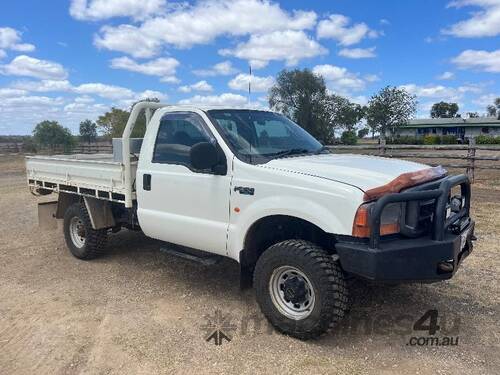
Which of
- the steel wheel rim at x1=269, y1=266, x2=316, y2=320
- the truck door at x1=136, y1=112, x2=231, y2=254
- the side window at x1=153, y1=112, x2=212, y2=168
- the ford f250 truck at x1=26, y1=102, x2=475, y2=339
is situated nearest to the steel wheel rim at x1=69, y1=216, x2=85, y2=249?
the ford f250 truck at x1=26, y1=102, x2=475, y2=339

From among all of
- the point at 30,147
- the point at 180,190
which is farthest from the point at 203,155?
the point at 30,147

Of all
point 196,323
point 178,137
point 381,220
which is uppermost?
point 178,137

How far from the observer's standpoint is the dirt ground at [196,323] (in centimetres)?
352

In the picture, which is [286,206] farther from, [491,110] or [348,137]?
[491,110]

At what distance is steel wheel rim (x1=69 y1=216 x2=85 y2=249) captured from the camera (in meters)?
6.36

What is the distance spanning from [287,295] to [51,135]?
3563cm

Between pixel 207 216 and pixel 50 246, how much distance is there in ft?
12.7

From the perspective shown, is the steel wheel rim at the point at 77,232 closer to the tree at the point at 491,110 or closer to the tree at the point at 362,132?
the tree at the point at 362,132

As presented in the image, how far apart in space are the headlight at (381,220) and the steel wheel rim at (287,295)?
617 mm

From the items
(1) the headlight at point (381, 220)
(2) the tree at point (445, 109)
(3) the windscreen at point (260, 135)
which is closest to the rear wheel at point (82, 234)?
(3) the windscreen at point (260, 135)

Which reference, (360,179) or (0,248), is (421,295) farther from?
(0,248)

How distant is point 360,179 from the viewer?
11.7 feet

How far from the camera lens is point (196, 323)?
4250 mm

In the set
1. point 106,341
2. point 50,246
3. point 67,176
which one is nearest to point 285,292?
point 106,341
